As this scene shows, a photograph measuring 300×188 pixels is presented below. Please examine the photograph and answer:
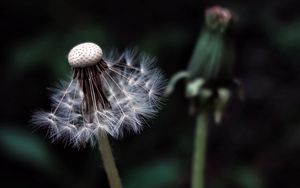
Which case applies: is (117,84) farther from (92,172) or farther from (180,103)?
(180,103)

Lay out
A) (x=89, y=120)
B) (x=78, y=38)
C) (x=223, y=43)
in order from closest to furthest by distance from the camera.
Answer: (x=89, y=120) → (x=223, y=43) → (x=78, y=38)

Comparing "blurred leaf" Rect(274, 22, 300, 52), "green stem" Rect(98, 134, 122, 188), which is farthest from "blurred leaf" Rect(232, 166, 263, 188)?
"green stem" Rect(98, 134, 122, 188)

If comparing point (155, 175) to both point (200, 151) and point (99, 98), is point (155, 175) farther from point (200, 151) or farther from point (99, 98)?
point (99, 98)

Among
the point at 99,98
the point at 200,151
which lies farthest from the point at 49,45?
the point at 99,98

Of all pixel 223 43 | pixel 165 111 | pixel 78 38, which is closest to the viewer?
pixel 223 43

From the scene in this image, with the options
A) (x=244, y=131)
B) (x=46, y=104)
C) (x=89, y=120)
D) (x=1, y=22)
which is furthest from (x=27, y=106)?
(x=89, y=120)
